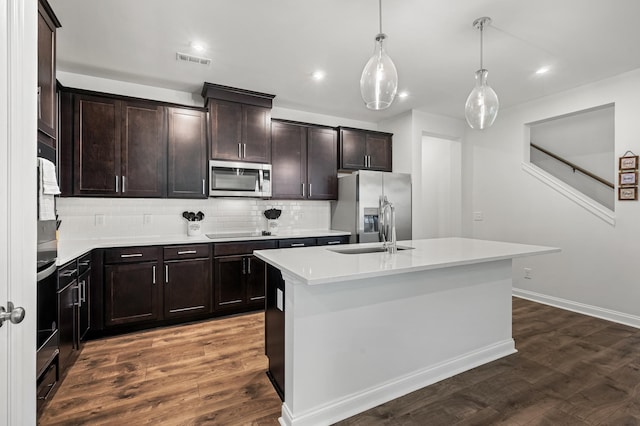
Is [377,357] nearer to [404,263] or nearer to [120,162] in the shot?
[404,263]

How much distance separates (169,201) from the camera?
373cm

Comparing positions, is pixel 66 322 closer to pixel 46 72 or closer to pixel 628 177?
pixel 46 72

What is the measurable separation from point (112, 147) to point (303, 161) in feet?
7.42

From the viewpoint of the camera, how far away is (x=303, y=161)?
434cm

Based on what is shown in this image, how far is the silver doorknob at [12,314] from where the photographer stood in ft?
2.91

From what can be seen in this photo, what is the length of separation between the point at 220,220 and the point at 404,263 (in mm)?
2836

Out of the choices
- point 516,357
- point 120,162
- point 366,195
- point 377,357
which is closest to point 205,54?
point 120,162

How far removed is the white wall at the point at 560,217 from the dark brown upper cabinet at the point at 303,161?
7.66 ft

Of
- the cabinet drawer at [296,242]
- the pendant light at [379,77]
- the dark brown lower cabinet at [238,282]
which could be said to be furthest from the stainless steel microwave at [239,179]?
the pendant light at [379,77]

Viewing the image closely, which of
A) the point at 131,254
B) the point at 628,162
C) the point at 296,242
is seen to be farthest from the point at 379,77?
the point at 628,162

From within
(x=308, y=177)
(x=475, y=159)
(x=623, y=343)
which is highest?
(x=475, y=159)

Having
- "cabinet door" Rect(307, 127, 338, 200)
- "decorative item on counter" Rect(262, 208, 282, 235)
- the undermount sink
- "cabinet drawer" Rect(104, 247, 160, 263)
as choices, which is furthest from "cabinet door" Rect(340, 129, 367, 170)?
"cabinet drawer" Rect(104, 247, 160, 263)

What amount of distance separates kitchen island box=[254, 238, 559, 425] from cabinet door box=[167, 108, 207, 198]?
1931mm

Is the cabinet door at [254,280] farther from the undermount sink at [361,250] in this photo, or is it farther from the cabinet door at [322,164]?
the undermount sink at [361,250]
